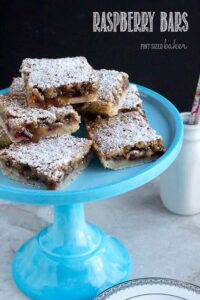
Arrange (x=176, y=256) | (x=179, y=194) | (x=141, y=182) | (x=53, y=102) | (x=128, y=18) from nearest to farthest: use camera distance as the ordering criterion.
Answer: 1. (x=141, y=182)
2. (x=53, y=102)
3. (x=176, y=256)
4. (x=179, y=194)
5. (x=128, y=18)

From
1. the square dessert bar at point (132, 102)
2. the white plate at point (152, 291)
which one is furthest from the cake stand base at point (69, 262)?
the square dessert bar at point (132, 102)

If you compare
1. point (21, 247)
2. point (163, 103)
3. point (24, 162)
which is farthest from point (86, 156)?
point (21, 247)

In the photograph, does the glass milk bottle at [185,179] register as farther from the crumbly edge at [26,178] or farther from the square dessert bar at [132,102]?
the crumbly edge at [26,178]

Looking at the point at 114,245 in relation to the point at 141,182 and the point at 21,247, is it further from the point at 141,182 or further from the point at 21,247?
the point at 141,182

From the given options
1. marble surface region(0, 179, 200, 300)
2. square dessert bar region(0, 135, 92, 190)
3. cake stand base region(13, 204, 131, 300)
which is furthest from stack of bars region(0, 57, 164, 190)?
marble surface region(0, 179, 200, 300)

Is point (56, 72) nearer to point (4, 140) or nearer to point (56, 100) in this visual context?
point (56, 100)

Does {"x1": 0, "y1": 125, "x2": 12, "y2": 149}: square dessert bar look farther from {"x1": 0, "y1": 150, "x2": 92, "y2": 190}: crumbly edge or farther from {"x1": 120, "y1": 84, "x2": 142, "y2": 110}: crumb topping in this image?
{"x1": 120, "y1": 84, "x2": 142, "y2": 110}: crumb topping
